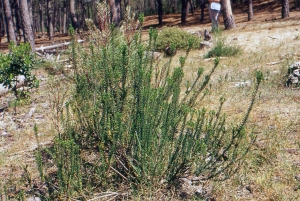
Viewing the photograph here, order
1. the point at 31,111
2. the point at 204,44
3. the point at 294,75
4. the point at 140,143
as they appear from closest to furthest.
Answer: the point at 140,143 → the point at 294,75 → the point at 31,111 → the point at 204,44

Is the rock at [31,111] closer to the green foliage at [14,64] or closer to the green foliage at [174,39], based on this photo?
the green foliage at [14,64]

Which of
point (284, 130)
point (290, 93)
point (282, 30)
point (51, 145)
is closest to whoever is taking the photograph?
point (284, 130)

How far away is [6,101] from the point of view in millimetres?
Result: 7195

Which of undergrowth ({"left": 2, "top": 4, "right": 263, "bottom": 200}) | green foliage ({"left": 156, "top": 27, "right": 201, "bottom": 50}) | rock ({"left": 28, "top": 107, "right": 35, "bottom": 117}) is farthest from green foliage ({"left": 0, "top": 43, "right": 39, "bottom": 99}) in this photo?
green foliage ({"left": 156, "top": 27, "right": 201, "bottom": 50})

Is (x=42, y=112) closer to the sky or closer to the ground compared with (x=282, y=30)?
closer to the ground

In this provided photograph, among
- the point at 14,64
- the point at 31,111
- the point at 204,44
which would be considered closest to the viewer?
the point at 31,111

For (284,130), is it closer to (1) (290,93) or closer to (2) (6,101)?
(1) (290,93)

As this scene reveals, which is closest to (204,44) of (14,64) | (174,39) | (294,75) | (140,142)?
(174,39)

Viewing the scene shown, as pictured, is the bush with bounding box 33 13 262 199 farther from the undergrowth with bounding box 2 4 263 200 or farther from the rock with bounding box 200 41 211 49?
the rock with bounding box 200 41 211 49

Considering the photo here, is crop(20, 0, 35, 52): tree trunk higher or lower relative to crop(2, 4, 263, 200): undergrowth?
higher

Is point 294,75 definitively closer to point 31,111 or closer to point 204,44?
point 31,111

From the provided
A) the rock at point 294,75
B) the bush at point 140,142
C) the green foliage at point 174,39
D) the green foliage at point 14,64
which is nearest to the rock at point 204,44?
the green foliage at point 174,39

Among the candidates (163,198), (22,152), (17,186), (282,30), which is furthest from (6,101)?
(282,30)

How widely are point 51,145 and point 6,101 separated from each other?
3353mm
